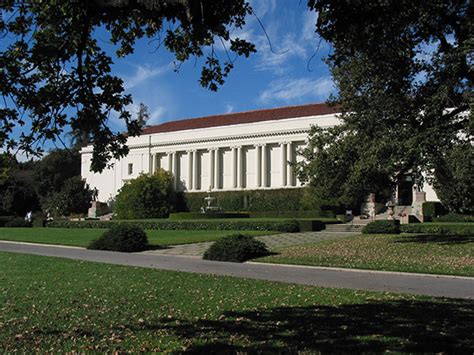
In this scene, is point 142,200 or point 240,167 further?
point 240,167

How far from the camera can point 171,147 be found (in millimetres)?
78438

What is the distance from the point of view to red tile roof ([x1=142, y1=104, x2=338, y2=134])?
68.8 m

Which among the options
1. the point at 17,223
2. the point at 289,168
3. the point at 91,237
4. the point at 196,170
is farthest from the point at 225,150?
the point at 91,237

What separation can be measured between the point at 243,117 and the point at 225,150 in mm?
5653

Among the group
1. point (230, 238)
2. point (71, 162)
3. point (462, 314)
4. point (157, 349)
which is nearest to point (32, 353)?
point (157, 349)

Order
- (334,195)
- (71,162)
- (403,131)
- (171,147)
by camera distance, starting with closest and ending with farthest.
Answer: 1. (403,131)
2. (334,195)
3. (171,147)
4. (71,162)

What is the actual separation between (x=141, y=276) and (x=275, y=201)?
51488mm

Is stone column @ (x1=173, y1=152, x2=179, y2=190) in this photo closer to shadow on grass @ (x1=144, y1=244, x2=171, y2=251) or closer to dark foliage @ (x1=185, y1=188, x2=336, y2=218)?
dark foliage @ (x1=185, y1=188, x2=336, y2=218)

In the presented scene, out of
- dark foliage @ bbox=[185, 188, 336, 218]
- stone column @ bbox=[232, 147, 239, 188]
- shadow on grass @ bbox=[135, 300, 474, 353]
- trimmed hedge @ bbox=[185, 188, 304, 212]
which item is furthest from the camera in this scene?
stone column @ bbox=[232, 147, 239, 188]

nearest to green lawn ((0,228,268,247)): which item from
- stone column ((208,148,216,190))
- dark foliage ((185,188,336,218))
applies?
dark foliage ((185,188,336,218))

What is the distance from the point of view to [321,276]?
42.3 feet

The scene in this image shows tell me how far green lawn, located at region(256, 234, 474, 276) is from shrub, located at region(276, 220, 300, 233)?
32.7 ft

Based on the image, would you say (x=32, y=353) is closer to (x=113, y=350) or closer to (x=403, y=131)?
(x=113, y=350)

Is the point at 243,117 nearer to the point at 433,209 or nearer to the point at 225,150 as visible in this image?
the point at 225,150
